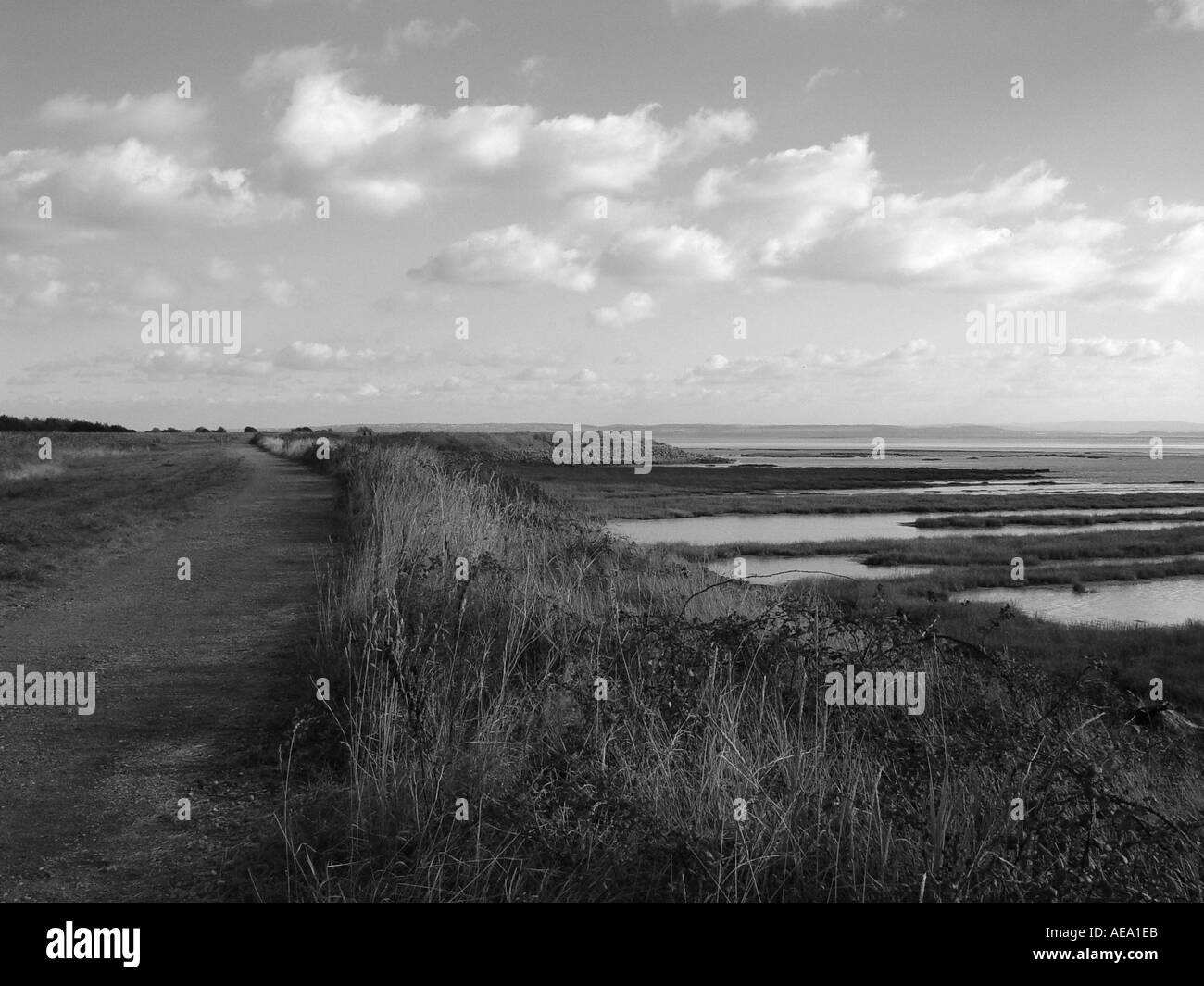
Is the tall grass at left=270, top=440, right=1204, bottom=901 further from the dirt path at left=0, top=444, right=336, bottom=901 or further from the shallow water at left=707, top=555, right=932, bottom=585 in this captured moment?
the shallow water at left=707, top=555, right=932, bottom=585

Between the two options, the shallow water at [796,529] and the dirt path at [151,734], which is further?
the shallow water at [796,529]

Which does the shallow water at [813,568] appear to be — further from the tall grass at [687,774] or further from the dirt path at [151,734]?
the tall grass at [687,774]

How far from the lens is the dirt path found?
4043 mm

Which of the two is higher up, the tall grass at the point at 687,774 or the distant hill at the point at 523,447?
the distant hill at the point at 523,447

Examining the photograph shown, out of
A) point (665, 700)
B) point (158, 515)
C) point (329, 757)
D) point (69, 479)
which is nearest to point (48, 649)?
point (329, 757)

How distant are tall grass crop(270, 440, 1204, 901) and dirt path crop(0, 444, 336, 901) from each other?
1.36 ft

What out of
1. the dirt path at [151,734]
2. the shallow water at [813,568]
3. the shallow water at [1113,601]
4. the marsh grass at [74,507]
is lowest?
the shallow water at [1113,601]

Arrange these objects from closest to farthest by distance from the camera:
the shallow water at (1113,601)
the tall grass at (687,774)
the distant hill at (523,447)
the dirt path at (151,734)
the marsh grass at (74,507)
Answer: the tall grass at (687,774) < the dirt path at (151,734) < the marsh grass at (74,507) < the shallow water at (1113,601) < the distant hill at (523,447)

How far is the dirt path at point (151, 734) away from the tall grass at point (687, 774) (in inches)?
16.4

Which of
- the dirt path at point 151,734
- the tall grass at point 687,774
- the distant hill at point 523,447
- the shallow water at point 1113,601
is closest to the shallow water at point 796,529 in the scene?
the shallow water at point 1113,601

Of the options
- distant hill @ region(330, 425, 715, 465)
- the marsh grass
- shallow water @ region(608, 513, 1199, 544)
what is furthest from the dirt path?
distant hill @ region(330, 425, 715, 465)

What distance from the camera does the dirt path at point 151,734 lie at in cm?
404

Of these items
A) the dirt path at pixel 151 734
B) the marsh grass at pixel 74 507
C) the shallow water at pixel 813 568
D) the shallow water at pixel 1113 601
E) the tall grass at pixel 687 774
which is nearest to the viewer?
the tall grass at pixel 687 774
